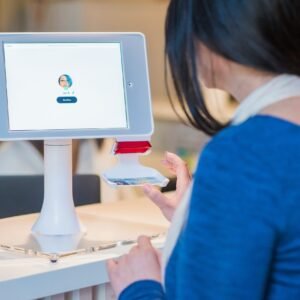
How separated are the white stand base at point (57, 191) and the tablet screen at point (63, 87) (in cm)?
6

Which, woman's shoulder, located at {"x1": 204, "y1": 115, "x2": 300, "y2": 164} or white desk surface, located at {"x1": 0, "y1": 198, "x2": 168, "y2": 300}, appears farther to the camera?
white desk surface, located at {"x1": 0, "y1": 198, "x2": 168, "y2": 300}

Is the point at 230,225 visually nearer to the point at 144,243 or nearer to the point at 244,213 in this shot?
the point at 244,213

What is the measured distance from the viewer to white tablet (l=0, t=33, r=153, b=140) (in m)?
1.32

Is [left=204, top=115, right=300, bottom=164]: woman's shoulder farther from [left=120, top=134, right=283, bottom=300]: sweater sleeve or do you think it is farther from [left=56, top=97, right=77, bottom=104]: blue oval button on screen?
[left=56, top=97, right=77, bottom=104]: blue oval button on screen

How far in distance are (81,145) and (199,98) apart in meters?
1.94

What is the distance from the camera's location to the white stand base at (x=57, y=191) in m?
1.38

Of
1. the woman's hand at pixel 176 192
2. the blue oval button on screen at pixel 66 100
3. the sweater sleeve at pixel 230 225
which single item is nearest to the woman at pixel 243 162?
the sweater sleeve at pixel 230 225

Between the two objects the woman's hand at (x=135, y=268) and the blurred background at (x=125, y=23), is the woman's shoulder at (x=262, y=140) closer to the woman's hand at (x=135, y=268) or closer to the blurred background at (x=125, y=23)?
the woman's hand at (x=135, y=268)

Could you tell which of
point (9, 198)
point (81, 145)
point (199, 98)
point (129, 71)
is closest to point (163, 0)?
point (81, 145)

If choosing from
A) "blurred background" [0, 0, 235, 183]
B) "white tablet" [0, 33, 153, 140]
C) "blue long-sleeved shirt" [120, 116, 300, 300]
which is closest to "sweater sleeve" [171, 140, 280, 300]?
"blue long-sleeved shirt" [120, 116, 300, 300]

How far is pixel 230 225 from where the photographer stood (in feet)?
2.59

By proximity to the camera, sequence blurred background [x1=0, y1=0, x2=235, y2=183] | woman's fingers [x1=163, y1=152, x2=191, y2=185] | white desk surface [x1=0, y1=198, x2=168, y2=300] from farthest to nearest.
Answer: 1. blurred background [x1=0, y1=0, x2=235, y2=183]
2. woman's fingers [x1=163, y1=152, x2=191, y2=185]
3. white desk surface [x1=0, y1=198, x2=168, y2=300]

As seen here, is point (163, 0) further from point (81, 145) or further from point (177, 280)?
point (177, 280)

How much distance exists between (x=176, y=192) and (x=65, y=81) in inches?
11.1
